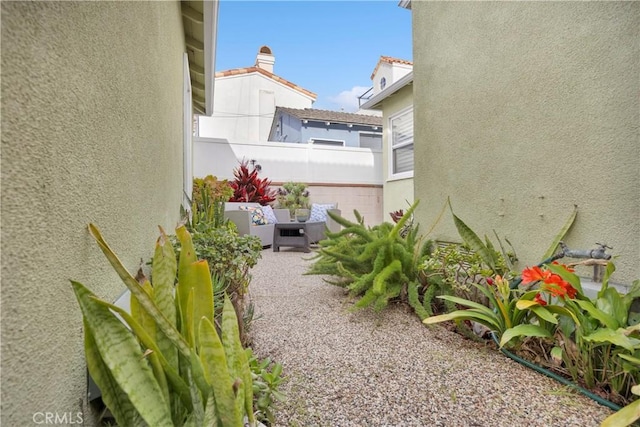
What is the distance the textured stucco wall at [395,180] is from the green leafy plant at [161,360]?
21.6ft

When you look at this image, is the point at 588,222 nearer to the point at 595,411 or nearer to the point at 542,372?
the point at 542,372

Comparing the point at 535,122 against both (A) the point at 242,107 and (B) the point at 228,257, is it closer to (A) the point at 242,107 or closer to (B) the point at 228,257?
(B) the point at 228,257

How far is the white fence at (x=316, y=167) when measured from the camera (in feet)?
29.2

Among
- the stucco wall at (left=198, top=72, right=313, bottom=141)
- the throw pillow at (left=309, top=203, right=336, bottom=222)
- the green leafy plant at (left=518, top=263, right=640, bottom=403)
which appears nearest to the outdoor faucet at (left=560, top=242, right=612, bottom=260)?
the green leafy plant at (left=518, top=263, right=640, bottom=403)

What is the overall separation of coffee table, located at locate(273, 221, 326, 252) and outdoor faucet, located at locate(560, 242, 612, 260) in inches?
183

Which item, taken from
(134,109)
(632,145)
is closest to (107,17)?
(134,109)

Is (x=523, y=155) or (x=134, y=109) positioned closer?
(x=134, y=109)

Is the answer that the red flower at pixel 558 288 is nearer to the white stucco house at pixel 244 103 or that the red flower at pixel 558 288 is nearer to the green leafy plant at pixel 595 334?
the green leafy plant at pixel 595 334

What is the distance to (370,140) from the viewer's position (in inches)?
500

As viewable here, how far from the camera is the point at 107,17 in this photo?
3.32ft

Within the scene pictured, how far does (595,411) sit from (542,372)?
28cm

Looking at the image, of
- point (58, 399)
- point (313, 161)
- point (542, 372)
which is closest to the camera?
point (58, 399)

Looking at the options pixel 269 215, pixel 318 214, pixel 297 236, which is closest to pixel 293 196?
pixel 318 214

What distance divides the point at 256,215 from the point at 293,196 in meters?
2.24
